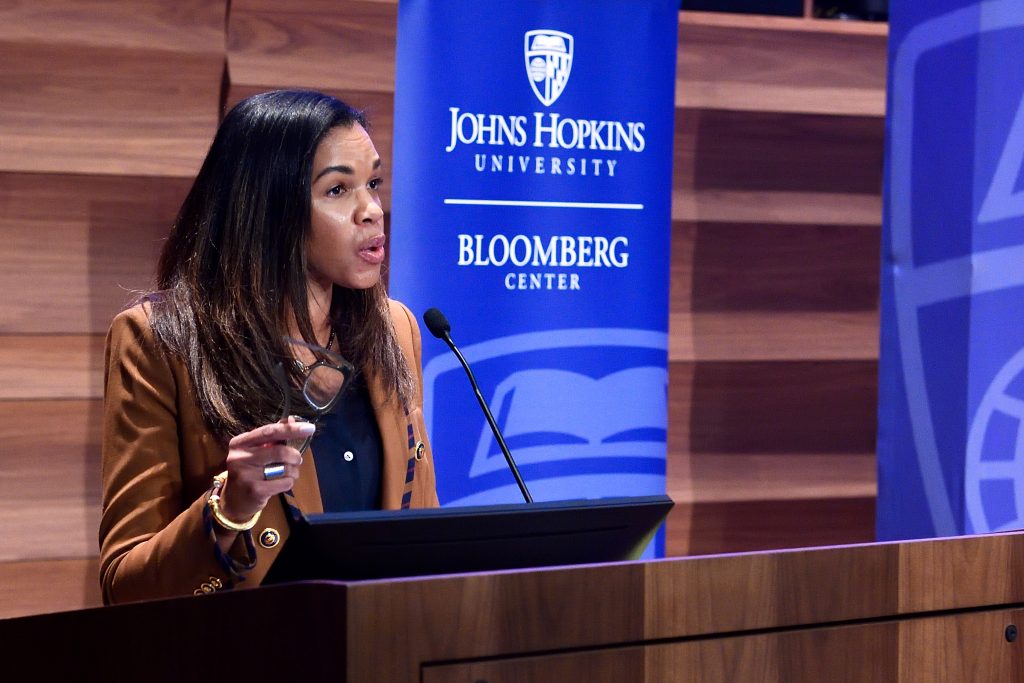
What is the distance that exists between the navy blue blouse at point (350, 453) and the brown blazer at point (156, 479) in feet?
0.09

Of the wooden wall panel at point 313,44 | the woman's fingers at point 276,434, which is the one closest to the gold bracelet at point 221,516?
the woman's fingers at point 276,434

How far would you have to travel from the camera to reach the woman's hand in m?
1.20

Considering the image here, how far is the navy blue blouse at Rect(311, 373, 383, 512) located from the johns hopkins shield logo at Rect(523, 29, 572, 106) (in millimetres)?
1233

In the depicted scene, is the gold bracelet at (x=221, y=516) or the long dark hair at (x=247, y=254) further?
the long dark hair at (x=247, y=254)

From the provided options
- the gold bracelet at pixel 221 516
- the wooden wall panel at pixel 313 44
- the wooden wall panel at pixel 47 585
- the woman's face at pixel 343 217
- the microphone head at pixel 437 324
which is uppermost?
the wooden wall panel at pixel 313 44

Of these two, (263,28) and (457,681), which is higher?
(263,28)

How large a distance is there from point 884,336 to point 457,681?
203 centimetres

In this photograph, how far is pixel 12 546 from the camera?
3.12 m

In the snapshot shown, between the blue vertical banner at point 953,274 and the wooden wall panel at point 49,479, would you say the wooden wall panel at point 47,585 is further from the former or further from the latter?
the blue vertical banner at point 953,274

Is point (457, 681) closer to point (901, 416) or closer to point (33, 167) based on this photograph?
point (901, 416)

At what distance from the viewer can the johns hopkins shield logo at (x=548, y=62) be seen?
2.81 metres

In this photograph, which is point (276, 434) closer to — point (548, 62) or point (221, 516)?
point (221, 516)

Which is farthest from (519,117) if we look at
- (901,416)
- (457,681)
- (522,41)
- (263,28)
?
(457,681)

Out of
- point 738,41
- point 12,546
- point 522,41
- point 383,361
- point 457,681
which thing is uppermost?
point 738,41
